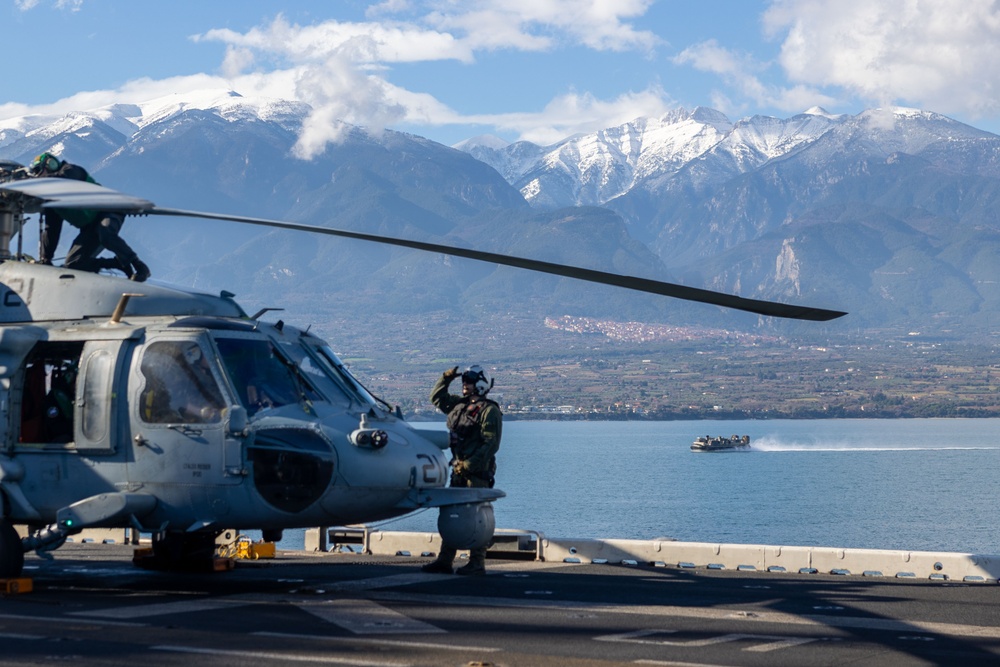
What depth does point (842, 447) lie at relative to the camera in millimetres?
177625

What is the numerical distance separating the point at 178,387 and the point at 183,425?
37cm

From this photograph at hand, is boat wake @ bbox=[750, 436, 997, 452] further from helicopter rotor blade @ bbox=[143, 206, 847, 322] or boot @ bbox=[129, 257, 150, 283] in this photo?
helicopter rotor blade @ bbox=[143, 206, 847, 322]

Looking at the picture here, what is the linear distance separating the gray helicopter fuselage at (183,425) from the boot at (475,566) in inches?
55.0

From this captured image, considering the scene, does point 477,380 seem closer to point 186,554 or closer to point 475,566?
point 475,566

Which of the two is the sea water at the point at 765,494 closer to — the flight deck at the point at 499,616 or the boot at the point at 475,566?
the boot at the point at 475,566

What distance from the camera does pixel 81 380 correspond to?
1345 cm

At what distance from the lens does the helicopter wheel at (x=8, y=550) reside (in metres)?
13.3

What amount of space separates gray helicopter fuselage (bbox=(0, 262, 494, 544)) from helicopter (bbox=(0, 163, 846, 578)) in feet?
0.05

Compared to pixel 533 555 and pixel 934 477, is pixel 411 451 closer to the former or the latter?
pixel 533 555

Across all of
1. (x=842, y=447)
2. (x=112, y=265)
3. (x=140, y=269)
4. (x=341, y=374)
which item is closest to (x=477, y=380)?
(x=341, y=374)

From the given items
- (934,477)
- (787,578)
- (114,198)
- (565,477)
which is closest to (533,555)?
(787,578)

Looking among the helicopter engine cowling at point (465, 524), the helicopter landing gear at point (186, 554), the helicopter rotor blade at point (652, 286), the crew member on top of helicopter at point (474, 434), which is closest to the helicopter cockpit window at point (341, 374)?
the crew member on top of helicopter at point (474, 434)

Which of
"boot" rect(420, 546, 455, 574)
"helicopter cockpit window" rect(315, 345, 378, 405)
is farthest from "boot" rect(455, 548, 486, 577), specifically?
"helicopter cockpit window" rect(315, 345, 378, 405)

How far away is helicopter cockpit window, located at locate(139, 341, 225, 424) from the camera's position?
1298cm
